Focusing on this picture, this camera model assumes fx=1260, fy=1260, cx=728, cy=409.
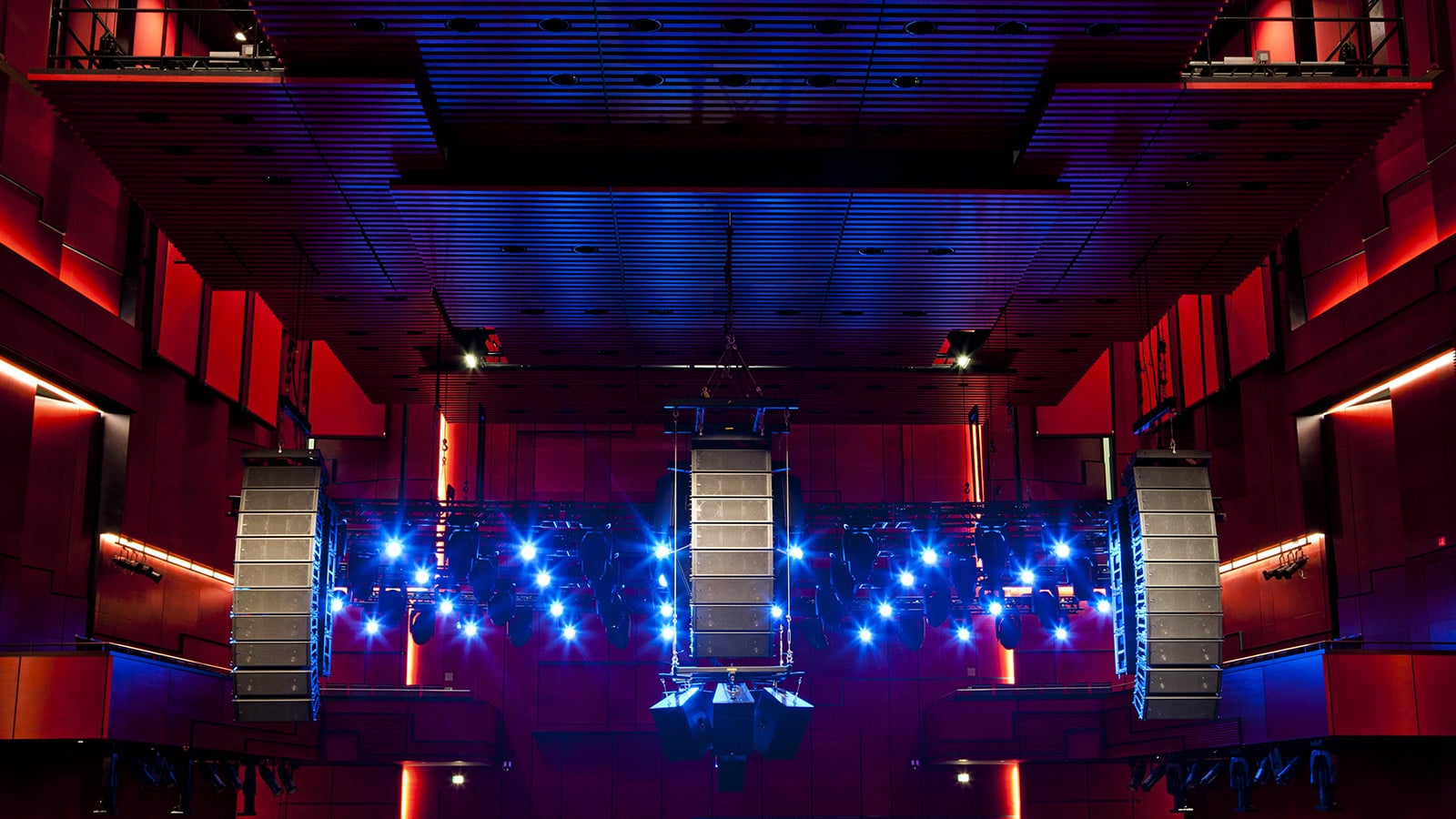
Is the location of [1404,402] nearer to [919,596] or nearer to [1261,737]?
[1261,737]

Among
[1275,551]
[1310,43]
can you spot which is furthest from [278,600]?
[1310,43]

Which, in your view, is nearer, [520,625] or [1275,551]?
[1275,551]

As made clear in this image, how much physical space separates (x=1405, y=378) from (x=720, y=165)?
652 centimetres

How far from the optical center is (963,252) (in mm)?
10695

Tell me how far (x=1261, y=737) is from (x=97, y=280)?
1162 centimetres

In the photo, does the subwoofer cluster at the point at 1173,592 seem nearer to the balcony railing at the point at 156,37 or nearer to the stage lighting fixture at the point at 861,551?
the stage lighting fixture at the point at 861,551

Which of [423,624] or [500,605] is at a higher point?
[500,605]

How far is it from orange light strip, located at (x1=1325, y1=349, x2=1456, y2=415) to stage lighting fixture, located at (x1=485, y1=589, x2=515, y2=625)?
8.69m

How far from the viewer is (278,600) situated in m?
9.45

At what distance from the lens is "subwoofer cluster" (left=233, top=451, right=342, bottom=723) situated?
9.41 meters

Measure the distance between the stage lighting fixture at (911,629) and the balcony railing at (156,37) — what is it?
368 inches

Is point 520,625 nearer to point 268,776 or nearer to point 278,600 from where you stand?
point 268,776

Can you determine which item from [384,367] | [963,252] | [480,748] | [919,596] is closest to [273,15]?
[963,252]

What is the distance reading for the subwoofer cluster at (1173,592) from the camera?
9.27 m
